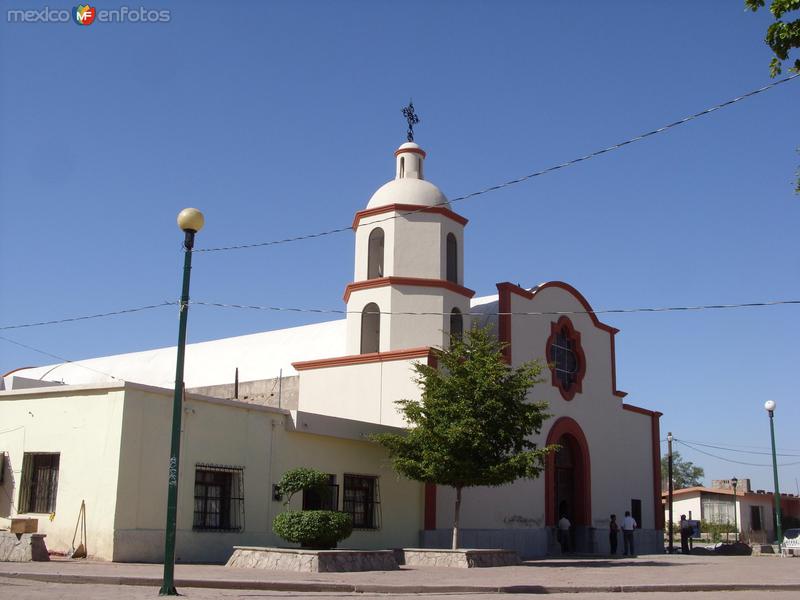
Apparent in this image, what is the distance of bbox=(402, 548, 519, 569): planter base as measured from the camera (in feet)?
69.9

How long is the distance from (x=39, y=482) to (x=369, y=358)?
10.4 metres

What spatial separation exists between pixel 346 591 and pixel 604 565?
36.3 feet

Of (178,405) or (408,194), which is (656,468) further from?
(178,405)

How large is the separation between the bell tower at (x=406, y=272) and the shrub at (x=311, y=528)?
29.0 feet

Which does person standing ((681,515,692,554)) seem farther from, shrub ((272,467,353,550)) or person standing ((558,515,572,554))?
shrub ((272,467,353,550))

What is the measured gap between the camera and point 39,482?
65.1 ft

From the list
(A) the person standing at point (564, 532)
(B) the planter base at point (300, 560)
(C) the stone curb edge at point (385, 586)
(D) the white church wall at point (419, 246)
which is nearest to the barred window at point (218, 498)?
(B) the planter base at point (300, 560)

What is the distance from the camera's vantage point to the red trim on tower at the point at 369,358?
2592 cm

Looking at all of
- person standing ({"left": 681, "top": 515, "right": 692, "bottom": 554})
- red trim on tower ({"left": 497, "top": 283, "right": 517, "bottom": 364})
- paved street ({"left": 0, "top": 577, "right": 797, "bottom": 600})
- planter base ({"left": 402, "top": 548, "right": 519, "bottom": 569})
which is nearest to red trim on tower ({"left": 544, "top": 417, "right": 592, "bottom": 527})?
red trim on tower ({"left": 497, "top": 283, "right": 517, "bottom": 364})

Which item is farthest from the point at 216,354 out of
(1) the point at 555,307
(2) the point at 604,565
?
(2) the point at 604,565

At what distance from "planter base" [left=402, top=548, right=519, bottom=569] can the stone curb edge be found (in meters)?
4.68

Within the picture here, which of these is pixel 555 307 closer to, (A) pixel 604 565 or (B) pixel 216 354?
(A) pixel 604 565

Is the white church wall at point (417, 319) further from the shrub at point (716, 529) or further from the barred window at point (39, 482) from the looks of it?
the shrub at point (716, 529)

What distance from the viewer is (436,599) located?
1426 cm
